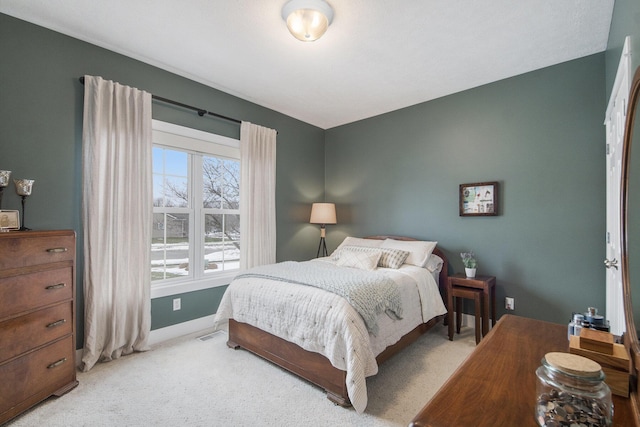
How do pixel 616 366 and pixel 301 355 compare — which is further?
pixel 301 355

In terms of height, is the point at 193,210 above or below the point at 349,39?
below

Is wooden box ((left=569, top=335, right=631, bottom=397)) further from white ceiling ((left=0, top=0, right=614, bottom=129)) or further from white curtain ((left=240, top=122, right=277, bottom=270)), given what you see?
white curtain ((left=240, top=122, right=277, bottom=270))

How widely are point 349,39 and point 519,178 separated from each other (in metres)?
2.22

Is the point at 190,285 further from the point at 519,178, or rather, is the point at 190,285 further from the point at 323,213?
the point at 519,178

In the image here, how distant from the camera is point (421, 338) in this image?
9.89ft

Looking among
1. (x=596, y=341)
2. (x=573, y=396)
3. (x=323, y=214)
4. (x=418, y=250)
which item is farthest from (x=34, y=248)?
(x=418, y=250)

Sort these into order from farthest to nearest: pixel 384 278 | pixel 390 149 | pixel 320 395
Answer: pixel 390 149
pixel 384 278
pixel 320 395

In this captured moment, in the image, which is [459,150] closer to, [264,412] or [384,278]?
[384,278]

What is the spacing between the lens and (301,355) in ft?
7.16

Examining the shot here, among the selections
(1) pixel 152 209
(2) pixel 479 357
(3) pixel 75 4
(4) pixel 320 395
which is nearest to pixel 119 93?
(3) pixel 75 4

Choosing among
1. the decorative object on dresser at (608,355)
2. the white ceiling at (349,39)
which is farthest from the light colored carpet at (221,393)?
the white ceiling at (349,39)

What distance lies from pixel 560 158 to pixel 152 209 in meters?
3.97

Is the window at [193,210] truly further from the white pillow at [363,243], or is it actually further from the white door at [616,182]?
the white door at [616,182]

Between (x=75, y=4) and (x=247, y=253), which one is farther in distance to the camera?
(x=247, y=253)
